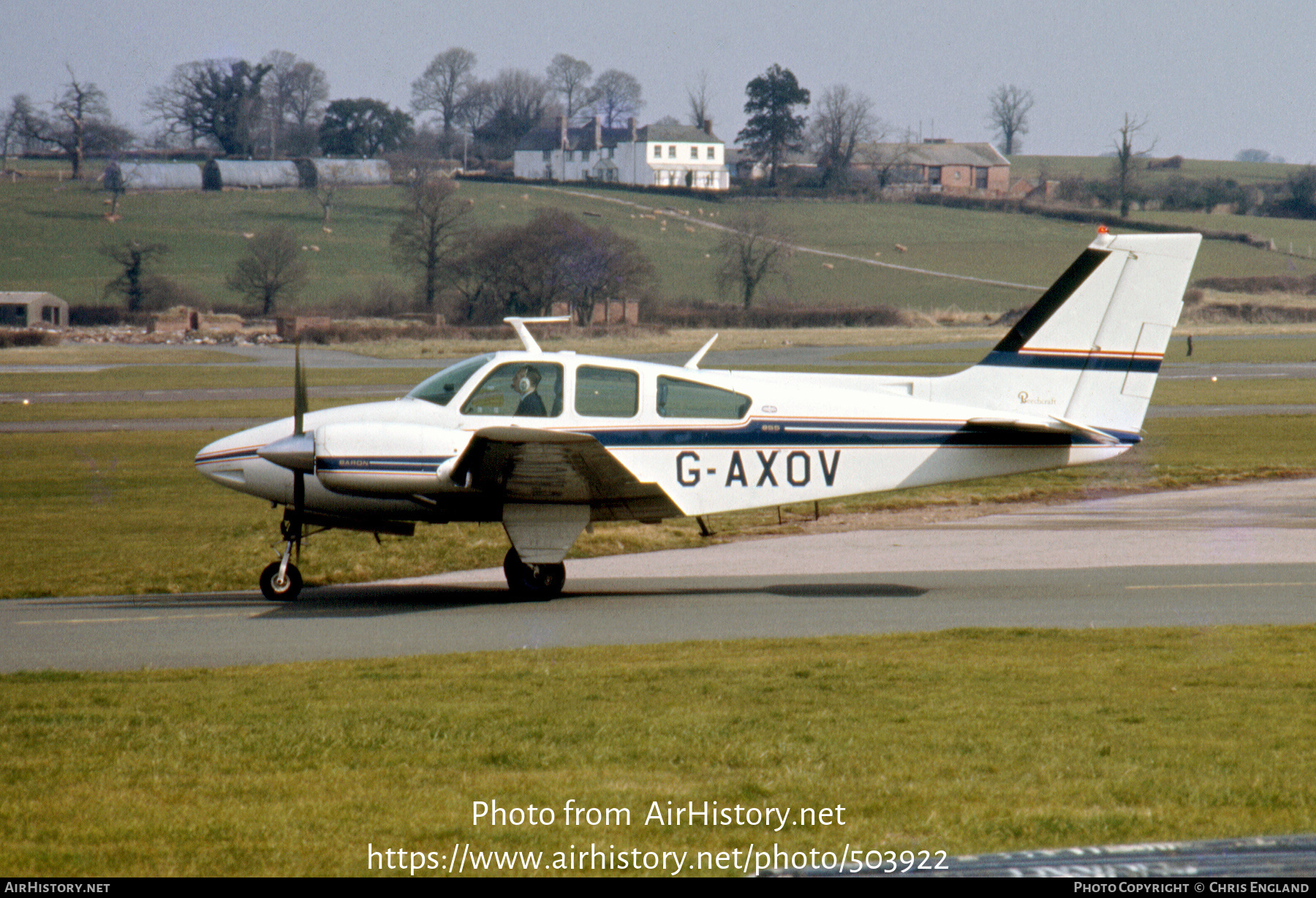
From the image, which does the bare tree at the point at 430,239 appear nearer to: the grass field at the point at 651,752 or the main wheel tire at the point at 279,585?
the main wheel tire at the point at 279,585

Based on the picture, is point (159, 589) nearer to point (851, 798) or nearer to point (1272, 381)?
point (851, 798)

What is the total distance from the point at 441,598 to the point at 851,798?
27.8 feet

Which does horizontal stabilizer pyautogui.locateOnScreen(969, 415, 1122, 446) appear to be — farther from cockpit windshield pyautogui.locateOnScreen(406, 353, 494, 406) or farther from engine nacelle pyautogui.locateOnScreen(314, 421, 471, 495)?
engine nacelle pyautogui.locateOnScreen(314, 421, 471, 495)

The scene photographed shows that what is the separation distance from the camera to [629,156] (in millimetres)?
152875

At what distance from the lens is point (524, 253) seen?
Answer: 80312mm

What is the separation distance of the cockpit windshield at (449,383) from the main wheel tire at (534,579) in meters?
1.86

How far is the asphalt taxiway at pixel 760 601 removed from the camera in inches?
418

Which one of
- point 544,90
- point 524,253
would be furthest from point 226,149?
point 524,253

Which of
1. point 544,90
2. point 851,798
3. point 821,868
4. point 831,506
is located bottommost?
point 831,506

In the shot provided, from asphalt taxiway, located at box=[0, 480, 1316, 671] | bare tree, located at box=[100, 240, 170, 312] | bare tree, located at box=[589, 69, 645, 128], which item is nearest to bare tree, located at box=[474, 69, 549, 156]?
bare tree, located at box=[589, 69, 645, 128]

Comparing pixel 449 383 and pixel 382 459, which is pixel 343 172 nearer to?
pixel 449 383

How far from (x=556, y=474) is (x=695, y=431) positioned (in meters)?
1.64

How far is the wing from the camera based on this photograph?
451 inches

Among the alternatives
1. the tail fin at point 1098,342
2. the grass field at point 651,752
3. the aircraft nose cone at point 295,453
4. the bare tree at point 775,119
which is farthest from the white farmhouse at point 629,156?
the grass field at point 651,752
